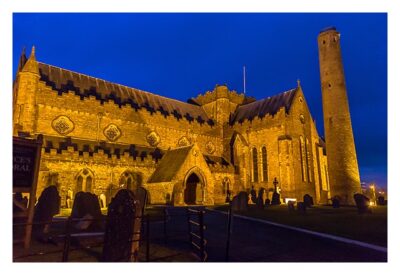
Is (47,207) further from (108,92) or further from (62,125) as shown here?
(108,92)

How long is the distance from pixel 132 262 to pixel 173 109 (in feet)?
93.1

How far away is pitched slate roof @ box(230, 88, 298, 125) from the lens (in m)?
31.6

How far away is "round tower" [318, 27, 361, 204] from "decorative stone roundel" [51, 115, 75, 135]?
23.3 m

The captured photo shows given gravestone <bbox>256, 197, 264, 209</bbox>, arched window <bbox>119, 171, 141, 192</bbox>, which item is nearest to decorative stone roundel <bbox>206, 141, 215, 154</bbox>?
arched window <bbox>119, 171, 141, 192</bbox>

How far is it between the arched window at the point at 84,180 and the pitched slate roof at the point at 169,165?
480cm

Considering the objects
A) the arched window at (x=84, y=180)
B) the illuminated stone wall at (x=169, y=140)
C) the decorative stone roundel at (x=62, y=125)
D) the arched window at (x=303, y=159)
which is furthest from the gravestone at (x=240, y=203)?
the decorative stone roundel at (x=62, y=125)

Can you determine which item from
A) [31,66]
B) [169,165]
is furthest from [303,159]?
[31,66]

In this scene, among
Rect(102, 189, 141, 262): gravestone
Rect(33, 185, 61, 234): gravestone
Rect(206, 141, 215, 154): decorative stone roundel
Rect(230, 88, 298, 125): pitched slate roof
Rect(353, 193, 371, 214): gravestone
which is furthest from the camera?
Rect(206, 141, 215, 154): decorative stone roundel

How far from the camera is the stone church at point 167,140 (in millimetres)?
21156

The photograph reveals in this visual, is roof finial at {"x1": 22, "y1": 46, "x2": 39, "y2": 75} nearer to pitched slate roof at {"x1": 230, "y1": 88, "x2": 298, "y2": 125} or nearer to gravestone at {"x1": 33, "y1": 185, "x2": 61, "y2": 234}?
gravestone at {"x1": 33, "y1": 185, "x2": 61, "y2": 234}

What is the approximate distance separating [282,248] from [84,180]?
17251 millimetres

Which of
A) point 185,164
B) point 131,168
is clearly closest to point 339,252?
point 185,164

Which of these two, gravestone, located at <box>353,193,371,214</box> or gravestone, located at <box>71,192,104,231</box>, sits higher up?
gravestone, located at <box>71,192,104,231</box>

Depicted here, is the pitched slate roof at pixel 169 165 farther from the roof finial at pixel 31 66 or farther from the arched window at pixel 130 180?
the roof finial at pixel 31 66
